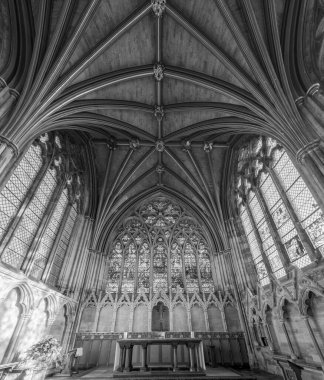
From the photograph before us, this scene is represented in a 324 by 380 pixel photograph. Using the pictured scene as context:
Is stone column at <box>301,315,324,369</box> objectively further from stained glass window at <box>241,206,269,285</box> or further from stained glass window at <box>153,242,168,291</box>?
stained glass window at <box>153,242,168,291</box>

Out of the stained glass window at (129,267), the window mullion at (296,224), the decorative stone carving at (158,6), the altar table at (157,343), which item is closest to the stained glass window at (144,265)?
the stained glass window at (129,267)

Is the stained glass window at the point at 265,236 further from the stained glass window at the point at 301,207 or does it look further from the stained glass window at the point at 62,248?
the stained glass window at the point at 62,248

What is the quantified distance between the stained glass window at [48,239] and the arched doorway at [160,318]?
704 cm

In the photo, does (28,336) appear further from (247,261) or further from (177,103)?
(177,103)

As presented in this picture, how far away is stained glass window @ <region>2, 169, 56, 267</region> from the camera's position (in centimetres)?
807

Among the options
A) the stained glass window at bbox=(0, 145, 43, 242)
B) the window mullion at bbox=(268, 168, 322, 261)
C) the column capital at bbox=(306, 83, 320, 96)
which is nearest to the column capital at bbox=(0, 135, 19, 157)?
the stained glass window at bbox=(0, 145, 43, 242)

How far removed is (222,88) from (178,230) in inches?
415

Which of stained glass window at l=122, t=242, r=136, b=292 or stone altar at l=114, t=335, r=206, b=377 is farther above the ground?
stained glass window at l=122, t=242, r=136, b=292

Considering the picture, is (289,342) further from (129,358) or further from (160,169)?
(160,169)

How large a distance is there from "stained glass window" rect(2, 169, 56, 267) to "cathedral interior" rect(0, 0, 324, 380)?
0.08m

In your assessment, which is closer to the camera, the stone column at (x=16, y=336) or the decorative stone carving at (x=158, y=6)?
the stone column at (x=16, y=336)

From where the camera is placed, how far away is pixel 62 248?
11.9 m

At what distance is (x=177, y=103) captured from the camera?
40.7ft

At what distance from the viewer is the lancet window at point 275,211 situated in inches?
324
